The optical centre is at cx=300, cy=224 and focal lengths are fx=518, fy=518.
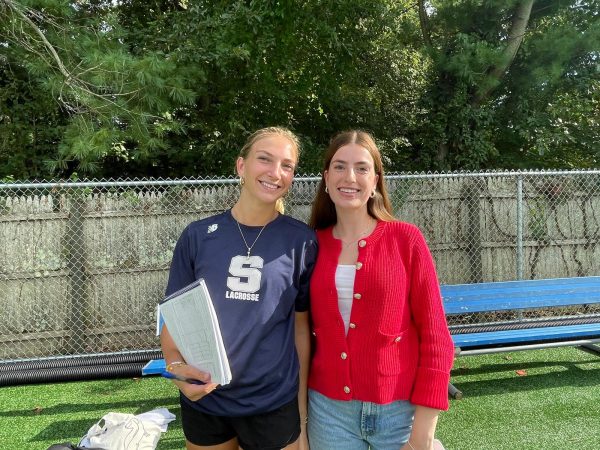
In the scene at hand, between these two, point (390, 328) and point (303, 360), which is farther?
point (303, 360)

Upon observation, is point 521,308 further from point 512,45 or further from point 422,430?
point 512,45

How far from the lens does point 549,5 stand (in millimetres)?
8758

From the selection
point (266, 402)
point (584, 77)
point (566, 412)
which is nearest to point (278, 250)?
point (266, 402)

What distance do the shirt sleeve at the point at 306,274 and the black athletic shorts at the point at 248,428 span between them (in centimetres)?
33

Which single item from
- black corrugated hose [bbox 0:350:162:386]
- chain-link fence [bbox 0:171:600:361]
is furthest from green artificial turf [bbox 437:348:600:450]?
black corrugated hose [bbox 0:350:162:386]

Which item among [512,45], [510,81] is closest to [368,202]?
[512,45]

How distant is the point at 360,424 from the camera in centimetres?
168

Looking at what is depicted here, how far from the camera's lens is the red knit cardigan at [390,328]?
163 centimetres

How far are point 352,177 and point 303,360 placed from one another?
665 mm

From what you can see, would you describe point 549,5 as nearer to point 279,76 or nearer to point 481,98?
point 481,98

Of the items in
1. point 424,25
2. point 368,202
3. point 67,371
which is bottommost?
point 67,371

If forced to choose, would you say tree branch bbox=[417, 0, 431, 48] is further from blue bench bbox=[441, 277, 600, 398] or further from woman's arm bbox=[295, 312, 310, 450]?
woman's arm bbox=[295, 312, 310, 450]

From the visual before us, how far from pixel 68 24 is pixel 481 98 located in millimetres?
6329

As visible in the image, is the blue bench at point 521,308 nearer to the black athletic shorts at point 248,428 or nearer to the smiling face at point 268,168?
the black athletic shorts at point 248,428
